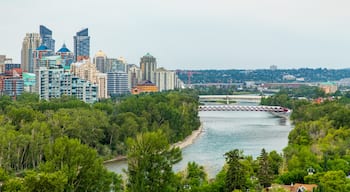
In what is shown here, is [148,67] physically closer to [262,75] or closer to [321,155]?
[262,75]

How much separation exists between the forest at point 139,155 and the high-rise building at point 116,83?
29.3 metres

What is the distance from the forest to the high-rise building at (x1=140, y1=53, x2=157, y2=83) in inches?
1499

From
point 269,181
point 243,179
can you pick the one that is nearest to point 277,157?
point 269,181

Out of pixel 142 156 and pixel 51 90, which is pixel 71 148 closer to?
pixel 142 156

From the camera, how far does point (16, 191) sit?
377 inches

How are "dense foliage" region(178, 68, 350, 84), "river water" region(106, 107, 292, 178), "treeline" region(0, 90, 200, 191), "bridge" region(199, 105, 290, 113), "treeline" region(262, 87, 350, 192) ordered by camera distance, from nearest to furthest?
"treeline" region(0, 90, 200, 191), "treeline" region(262, 87, 350, 192), "river water" region(106, 107, 292, 178), "bridge" region(199, 105, 290, 113), "dense foliage" region(178, 68, 350, 84)

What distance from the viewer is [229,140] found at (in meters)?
Answer: 23.1

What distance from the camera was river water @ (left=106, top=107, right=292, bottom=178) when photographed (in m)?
17.6

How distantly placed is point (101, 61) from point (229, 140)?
132ft

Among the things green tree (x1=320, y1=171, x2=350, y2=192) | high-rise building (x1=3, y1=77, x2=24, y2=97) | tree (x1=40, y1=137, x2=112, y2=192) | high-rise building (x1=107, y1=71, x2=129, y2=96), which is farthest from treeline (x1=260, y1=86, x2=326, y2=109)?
tree (x1=40, y1=137, x2=112, y2=192)

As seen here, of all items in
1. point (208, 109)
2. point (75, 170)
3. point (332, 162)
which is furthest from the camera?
point (208, 109)

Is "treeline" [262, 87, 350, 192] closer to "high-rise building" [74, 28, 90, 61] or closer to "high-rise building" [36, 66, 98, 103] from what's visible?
"high-rise building" [36, 66, 98, 103]

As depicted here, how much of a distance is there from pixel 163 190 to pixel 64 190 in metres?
1.81

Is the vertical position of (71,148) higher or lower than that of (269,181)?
higher
